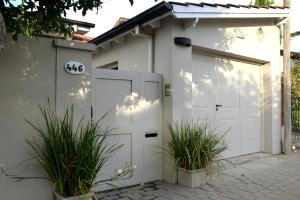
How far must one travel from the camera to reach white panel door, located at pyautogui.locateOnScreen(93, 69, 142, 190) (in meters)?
4.78

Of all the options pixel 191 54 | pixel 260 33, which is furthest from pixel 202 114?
pixel 260 33

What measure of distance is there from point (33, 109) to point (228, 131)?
4.76m

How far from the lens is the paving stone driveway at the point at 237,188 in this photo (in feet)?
14.8

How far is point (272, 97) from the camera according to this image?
7723mm

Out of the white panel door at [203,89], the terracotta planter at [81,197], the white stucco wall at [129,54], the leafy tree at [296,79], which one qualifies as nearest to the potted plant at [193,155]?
the white panel door at [203,89]

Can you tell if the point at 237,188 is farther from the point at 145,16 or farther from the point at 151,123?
the point at 145,16

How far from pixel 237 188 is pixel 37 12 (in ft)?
13.4

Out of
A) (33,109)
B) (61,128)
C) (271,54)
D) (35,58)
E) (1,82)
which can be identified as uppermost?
(271,54)

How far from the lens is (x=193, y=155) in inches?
195

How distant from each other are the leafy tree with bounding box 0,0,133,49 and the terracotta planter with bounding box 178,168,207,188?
313cm

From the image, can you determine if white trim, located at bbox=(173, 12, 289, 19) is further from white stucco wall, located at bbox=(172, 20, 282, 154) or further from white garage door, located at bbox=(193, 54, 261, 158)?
white garage door, located at bbox=(193, 54, 261, 158)

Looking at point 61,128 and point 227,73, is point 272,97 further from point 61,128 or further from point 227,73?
point 61,128

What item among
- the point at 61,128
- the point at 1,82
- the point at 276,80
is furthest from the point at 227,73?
the point at 1,82

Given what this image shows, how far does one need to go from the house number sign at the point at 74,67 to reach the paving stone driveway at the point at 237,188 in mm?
1990
